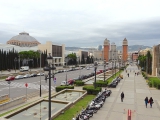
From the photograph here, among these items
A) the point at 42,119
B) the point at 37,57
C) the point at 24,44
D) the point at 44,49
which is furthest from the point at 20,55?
the point at 42,119

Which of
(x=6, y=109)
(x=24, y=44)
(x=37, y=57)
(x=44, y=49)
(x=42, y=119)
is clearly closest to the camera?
(x=42, y=119)

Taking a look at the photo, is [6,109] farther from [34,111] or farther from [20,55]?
[20,55]

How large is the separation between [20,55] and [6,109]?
5825 cm

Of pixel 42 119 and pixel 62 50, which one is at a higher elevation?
pixel 62 50

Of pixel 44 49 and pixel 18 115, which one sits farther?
pixel 44 49

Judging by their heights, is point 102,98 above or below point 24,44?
below

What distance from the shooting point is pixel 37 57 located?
8044cm

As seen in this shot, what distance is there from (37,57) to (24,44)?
51.3m

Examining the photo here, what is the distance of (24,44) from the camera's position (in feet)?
413

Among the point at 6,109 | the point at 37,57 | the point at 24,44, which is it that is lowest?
the point at 6,109

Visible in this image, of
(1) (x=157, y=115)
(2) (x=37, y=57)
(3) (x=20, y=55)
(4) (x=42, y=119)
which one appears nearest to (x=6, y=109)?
(4) (x=42, y=119)

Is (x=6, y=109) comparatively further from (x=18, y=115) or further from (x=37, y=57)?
(x=37, y=57)

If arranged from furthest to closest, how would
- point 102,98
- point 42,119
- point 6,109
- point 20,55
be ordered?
point 20,55 < point 102,98 < point 6,109 < point 42,119

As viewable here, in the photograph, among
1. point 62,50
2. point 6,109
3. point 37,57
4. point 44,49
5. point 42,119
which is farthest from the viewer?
point 62,50
